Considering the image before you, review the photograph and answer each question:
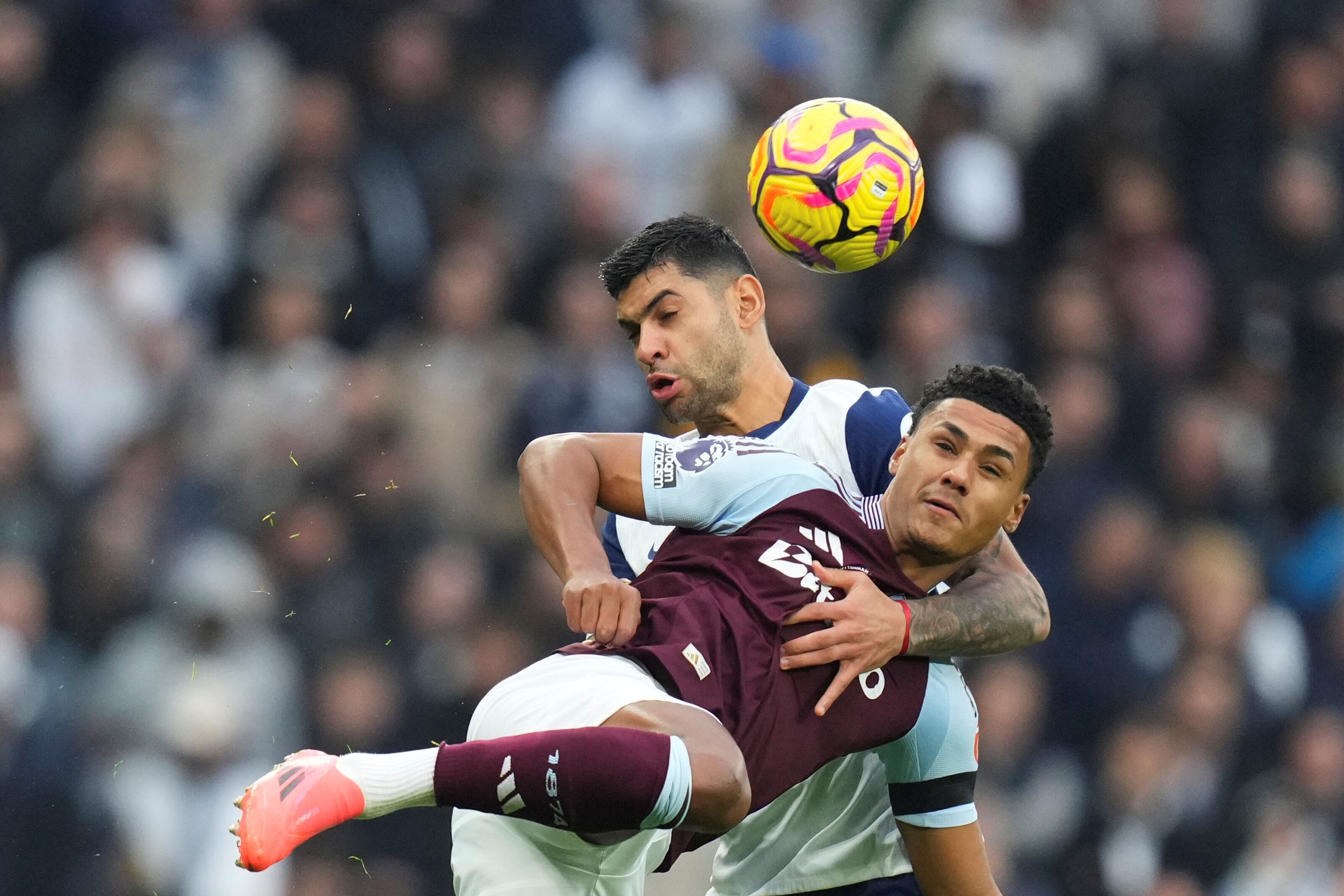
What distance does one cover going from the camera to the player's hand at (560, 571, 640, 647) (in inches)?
128

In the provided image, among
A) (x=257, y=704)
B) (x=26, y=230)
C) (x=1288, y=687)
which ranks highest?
(x=26, y=230)

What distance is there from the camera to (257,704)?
6.36 meters

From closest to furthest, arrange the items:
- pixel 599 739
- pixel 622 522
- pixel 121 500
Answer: pixel 599 739 < pixel 622 522 < pixel 121 500

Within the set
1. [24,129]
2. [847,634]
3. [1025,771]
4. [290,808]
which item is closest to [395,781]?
[290,808]

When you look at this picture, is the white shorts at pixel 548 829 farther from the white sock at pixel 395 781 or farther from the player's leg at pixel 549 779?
the white sock at pixel 395 781

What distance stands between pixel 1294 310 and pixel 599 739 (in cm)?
643

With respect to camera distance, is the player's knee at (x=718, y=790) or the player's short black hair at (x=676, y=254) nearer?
the player's knee at (x=718, y=790)

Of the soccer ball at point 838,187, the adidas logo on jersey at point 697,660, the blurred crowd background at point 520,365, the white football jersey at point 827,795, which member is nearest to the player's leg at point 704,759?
the adidas logo on jersey at point 697,660

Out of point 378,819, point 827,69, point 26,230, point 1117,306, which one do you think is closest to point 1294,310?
point 1117,306

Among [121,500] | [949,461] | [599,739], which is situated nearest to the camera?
[599,739]

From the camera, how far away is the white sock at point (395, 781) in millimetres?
2996

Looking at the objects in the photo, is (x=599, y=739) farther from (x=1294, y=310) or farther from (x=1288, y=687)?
(x=1294, y=310)

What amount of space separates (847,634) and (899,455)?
1.81 ft

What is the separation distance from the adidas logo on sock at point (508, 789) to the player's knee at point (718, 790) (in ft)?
0.95
